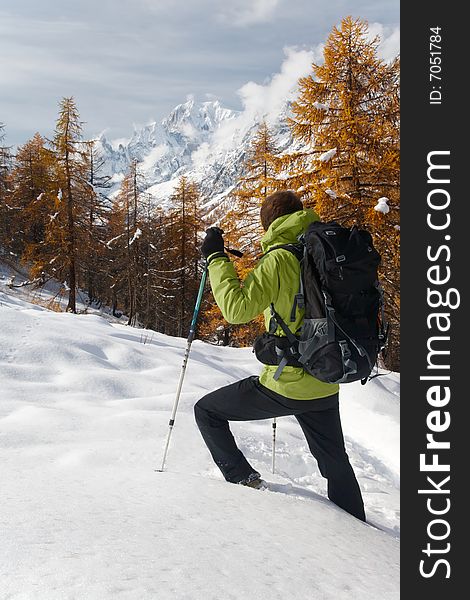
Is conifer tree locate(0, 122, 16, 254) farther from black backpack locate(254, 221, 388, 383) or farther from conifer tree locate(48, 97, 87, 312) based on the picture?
black backpack locate(254, 221, 388, 383)

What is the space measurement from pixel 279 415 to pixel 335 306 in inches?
36.1

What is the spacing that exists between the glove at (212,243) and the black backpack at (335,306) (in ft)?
1.63

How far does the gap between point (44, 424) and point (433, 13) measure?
477 centimetres

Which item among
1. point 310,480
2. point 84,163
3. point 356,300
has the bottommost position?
point 310,480

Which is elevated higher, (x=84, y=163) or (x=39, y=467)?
(x=84, y=163)

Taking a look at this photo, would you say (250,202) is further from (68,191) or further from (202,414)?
(202,414)

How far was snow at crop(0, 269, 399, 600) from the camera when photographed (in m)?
1.92

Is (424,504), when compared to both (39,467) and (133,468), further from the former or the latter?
(39,467)

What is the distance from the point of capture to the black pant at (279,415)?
10.8 feet

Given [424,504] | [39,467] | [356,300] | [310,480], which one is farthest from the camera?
[310,480]

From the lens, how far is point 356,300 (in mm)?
3010

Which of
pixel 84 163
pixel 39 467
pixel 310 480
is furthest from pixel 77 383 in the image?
pixel 84 163

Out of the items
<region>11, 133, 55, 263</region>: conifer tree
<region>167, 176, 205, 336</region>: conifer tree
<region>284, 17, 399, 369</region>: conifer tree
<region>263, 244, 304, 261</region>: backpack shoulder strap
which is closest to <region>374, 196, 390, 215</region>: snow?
<region>284, 17, 399, 369</region>: conifer tree

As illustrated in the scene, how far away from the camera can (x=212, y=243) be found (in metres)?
3.29
